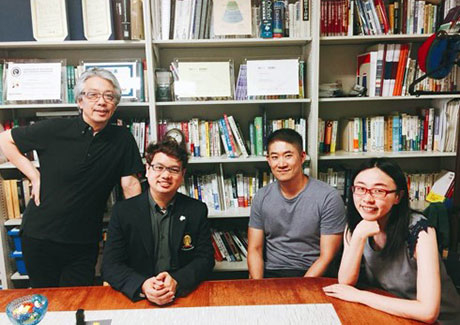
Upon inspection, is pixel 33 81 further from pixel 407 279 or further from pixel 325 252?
pixel 407 279

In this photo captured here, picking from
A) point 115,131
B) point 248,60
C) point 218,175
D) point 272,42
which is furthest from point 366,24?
point 115,131

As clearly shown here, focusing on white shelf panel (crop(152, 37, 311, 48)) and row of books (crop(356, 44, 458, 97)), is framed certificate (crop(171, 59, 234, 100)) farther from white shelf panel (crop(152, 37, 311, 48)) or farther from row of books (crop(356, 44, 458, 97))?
row of books (crop(356, 44, 458, 97))

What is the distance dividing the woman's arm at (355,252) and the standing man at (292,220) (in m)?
0.46

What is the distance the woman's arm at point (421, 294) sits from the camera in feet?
3.73

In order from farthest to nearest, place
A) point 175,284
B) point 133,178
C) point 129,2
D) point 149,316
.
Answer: point 129,2 < point 133,178 < point 175,284 < point 149,316

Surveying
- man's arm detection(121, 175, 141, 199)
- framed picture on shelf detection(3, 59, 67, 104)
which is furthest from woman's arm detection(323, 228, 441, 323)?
framed picture on shelf detection(3, 59, 67, 104)

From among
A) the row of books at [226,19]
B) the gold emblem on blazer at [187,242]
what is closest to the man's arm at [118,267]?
the gold emblem on blazer at [187,242]

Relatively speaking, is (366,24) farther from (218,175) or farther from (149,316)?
(149,316)

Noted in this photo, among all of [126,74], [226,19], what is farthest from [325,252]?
[126,74]

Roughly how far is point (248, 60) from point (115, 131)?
3.14 ft

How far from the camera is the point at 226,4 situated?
2273mm

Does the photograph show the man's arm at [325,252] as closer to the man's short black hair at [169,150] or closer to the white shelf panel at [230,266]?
the white shelf panel at [230,266]

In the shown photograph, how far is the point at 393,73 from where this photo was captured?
94.8 inches

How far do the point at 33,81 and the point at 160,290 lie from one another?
171 cm
